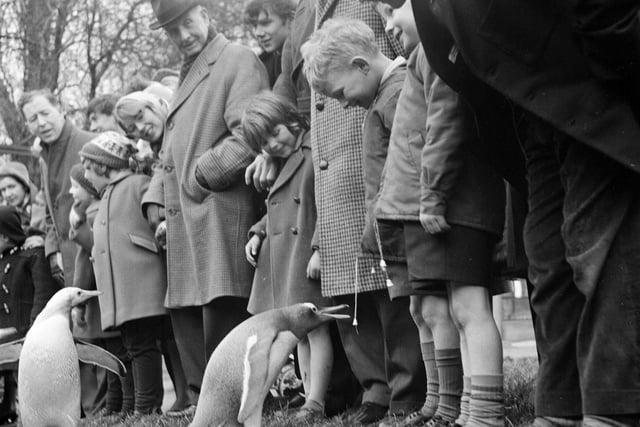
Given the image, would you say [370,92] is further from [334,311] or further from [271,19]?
[271,19]

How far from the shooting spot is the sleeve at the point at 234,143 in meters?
6.84

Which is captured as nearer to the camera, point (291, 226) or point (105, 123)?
point (291, 226)

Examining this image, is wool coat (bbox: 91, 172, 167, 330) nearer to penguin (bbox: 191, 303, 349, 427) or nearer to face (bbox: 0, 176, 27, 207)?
penguin (bbox: 191, 303, 349, 427)

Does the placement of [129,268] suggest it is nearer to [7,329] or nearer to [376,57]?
[7,329]

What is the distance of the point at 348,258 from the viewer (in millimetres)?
5816

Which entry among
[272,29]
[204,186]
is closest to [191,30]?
[272,29]

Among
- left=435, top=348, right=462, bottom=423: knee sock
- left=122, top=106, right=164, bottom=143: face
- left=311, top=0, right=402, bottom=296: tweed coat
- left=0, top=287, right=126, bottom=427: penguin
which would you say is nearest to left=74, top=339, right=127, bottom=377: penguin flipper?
left=0, top=287, right=126, bottom=427: penguin

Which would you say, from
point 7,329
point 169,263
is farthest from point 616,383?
point 7,329

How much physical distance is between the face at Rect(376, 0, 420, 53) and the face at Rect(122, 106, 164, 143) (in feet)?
9.41

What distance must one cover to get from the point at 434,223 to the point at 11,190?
6.89 m

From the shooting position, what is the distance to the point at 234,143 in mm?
6887

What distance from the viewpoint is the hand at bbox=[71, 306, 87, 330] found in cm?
849

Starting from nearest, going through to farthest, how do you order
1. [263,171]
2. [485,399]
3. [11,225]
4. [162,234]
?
1. [485,399]
2. [263,171]
3. [162,234]
4. [11,225]

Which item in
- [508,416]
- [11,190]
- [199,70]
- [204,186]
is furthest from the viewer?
[11,190]
